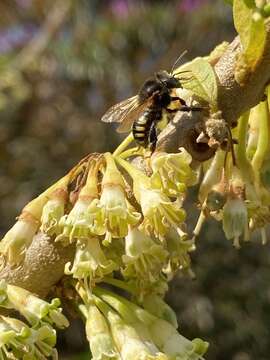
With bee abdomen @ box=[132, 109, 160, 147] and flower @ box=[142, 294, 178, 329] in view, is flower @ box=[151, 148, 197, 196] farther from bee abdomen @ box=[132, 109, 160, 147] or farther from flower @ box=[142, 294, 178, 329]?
flower @ box=[142, 294, 178, 329]

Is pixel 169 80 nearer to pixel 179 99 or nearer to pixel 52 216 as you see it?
pixel 179 99

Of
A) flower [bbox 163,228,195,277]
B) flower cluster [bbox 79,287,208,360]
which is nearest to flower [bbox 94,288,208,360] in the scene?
flower cluster [bbox 79,287,208,360]

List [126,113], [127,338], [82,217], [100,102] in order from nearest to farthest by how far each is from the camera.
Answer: [82,217] < [127,338] < [126,113] < [100,102]

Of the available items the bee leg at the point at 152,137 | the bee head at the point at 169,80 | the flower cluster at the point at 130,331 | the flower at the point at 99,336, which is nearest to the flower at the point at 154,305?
the flower cluster at the point at 130,331

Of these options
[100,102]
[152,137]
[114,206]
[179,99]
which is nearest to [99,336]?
[114,206]

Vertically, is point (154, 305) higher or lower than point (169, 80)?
lower
